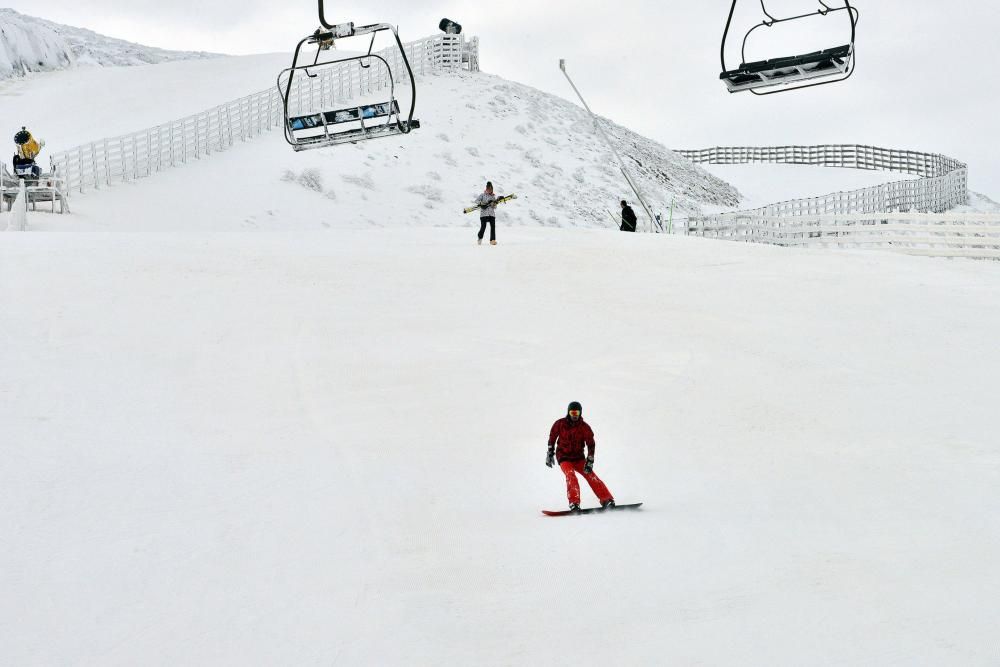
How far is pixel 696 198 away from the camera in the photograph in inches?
1902

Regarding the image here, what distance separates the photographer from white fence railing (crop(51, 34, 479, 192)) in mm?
31047

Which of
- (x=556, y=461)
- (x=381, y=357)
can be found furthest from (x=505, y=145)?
(x=556, y=461)

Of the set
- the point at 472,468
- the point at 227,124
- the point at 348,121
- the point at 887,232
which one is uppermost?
the point at 227,124

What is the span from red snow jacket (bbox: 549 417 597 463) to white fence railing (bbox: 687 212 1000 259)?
60.4 feet

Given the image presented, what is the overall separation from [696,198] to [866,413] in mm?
38135

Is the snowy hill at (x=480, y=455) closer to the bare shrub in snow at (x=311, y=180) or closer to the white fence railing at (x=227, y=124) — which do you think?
the white fence railing at (x=227, y=124)

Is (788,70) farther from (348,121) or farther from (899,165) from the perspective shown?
(899,165)

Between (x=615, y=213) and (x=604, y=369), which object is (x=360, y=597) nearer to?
(x=604, y=369)

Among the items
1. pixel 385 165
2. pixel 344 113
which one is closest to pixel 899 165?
pixel 385 165

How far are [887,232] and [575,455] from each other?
19747 millimetres

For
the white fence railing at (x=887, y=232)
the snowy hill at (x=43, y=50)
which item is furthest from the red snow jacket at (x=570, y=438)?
the snowy hill at (x=43, y=50)

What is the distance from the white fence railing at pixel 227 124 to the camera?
31.0 meters

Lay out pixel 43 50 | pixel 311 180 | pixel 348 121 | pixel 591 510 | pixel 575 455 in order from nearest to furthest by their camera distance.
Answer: pixel 591 510
pixel 575 455
pixel 348 121
pixel 311 180
pixel 43 50

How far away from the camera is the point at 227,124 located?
3731 centimetres
